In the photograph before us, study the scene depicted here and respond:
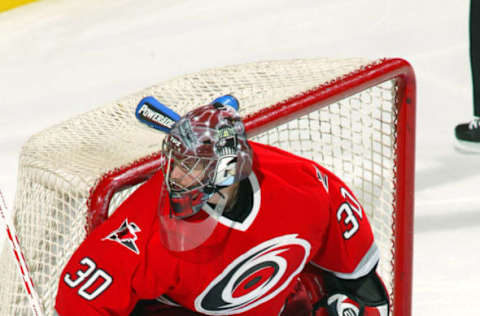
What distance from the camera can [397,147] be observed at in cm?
165

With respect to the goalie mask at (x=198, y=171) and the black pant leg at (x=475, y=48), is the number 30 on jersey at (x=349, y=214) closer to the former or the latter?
the goalie mask at (x=198, y=171)

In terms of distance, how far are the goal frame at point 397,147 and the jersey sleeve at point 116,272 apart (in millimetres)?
80

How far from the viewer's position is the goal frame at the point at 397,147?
4.01 feet

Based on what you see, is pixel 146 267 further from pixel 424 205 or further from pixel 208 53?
pixel 208 53

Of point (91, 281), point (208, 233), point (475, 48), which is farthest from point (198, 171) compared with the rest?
point (475, 48)

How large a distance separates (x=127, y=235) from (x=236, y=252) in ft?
0.51

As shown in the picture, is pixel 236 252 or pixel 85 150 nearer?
pixel 236 252

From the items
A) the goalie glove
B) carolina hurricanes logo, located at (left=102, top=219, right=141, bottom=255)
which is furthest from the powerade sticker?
the goalie glove

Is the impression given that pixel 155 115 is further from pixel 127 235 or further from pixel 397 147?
pixel 397 147

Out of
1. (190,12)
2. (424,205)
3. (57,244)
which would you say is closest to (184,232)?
(57,244)

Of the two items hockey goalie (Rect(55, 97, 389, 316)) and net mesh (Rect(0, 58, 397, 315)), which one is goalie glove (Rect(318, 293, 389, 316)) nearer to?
hockey goalie (Rect(55, 97, 389, 316))

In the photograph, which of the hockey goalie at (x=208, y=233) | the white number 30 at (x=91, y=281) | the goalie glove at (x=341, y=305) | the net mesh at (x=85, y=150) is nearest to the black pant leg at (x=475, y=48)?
the net mesh at (x=85, y=150)

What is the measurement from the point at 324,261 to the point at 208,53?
2.24m

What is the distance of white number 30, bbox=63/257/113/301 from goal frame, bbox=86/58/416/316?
0.11m
